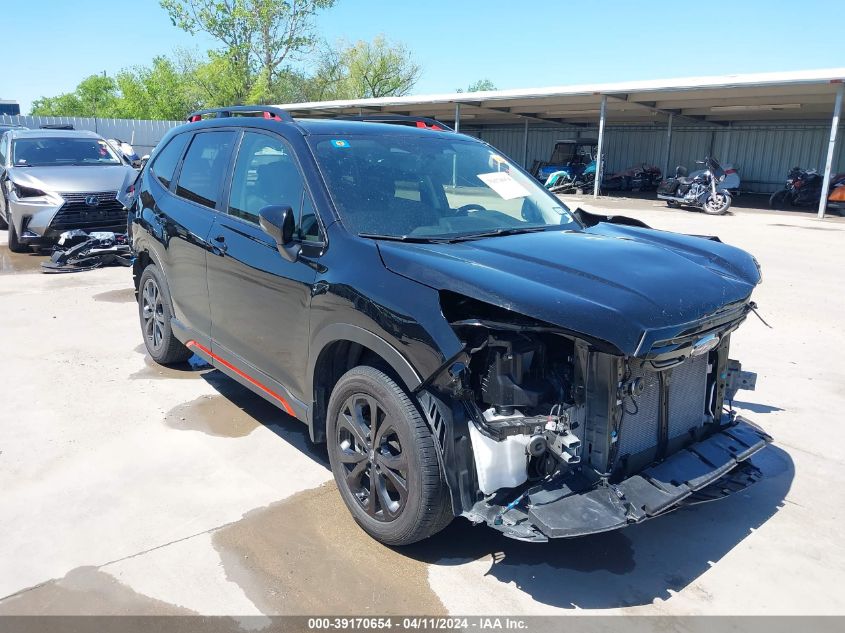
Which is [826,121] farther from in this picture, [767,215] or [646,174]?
[767,215]

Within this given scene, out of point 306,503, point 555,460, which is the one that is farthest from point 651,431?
point 306,503

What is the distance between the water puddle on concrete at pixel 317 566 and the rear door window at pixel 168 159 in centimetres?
293

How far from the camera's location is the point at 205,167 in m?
4.75

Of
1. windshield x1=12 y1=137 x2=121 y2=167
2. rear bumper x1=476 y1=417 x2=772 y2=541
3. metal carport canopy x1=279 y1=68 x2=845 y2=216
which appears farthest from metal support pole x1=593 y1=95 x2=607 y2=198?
rear bumper x1=476 y1=417 x2=772 y2=541

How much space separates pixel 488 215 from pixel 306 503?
1.93m

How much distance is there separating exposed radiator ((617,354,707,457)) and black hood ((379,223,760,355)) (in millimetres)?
340

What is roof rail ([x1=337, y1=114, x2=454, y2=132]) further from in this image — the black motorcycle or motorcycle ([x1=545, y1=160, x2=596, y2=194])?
motorcycle ([x1=545, y1=160, x2=596, y2=194])

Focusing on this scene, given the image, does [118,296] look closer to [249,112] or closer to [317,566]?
[249,112]

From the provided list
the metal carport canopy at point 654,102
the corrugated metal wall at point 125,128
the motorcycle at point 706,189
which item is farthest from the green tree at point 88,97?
the motorcycle at point 706,189

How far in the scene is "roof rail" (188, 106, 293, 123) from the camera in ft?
13.6

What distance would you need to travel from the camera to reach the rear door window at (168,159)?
5.24 metres

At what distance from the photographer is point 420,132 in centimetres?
437

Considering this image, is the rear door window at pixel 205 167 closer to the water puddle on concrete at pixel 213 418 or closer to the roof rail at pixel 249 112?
the roof rail at pixel 249 112

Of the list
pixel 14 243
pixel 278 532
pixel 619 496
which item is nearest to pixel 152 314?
pixel 278 532
